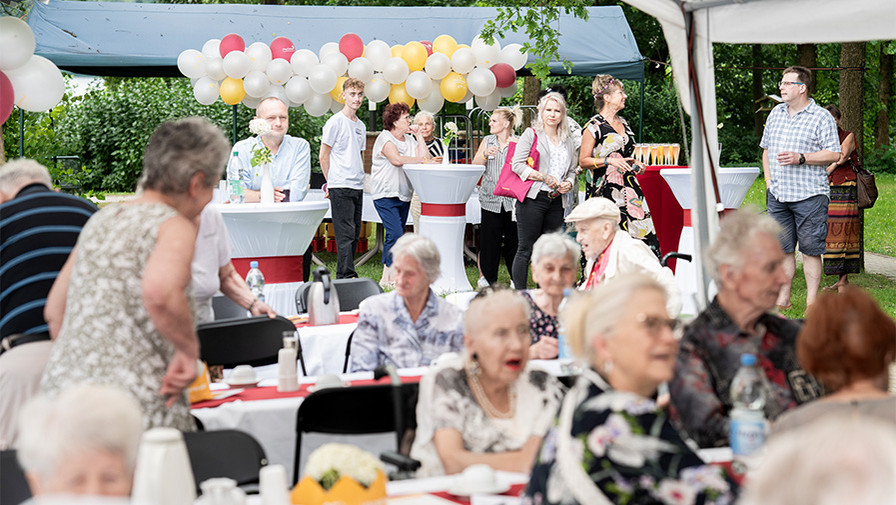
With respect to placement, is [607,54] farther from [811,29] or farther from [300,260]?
[811,29]

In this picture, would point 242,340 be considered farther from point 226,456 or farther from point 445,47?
point 445,47

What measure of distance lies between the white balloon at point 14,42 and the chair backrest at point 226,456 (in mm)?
3757

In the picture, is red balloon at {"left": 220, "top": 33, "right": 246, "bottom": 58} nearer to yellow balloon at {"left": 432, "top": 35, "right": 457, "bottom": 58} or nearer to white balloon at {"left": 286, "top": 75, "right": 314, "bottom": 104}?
white balloon at {"left": 286, "top": 75, "right": 314, "bottom": 104}

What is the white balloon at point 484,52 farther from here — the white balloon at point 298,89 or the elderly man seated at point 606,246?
the elderly man seated at point 606,246

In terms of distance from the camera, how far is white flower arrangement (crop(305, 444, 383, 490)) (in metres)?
2.19

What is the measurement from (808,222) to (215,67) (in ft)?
20.0

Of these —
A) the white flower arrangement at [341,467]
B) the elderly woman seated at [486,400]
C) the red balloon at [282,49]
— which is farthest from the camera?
the red balloon at [282,49]

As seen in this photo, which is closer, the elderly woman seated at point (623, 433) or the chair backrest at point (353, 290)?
the elderly woman seated at point (623, 433)

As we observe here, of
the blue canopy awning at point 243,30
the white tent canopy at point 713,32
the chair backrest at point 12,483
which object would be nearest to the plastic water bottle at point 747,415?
the white tent canopy at point 713,32

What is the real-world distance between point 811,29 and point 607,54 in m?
9.53

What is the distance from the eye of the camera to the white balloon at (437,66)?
10.6 metres

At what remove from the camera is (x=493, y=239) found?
28.4ft

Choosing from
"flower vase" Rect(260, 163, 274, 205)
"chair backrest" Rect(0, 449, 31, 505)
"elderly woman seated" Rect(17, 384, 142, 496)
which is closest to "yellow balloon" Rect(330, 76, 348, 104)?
"flower vase" Rect(260, 163, 274, 205)

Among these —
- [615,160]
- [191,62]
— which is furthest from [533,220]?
[191,62]
